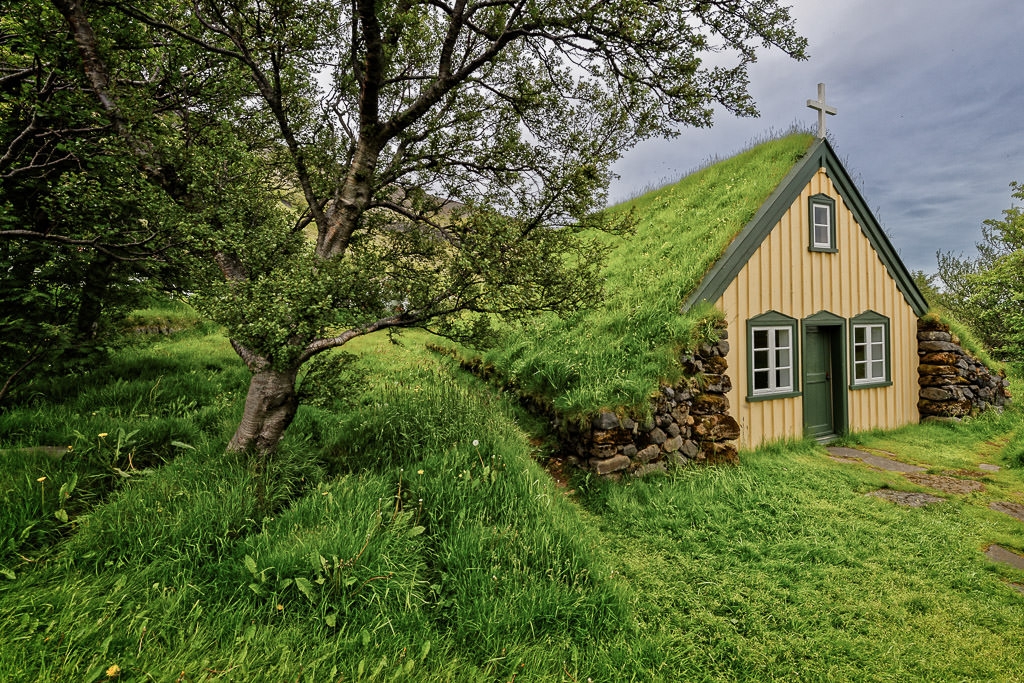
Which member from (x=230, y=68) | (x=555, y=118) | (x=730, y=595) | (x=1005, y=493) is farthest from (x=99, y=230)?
(x=1005, y=493)

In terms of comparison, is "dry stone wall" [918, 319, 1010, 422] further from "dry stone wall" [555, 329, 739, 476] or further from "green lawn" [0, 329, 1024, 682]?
"dry stone wall" [555, 329, 739, 476]

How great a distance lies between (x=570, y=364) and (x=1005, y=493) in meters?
6.86

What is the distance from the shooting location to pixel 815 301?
9570 mm

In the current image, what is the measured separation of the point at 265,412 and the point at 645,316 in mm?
6211

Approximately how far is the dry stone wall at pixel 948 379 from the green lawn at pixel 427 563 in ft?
21.1

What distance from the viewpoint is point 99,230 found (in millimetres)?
4484

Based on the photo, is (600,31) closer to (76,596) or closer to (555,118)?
(555,118)

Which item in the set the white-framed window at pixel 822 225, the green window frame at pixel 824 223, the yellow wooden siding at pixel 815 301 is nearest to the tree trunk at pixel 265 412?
the yellow wooden siding at pixel 815 301

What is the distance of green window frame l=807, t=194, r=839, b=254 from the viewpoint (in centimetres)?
970

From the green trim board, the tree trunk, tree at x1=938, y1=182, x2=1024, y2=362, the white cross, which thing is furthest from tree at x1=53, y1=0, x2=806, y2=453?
tree at x1=938, y1=182, x2=1024, y2=362

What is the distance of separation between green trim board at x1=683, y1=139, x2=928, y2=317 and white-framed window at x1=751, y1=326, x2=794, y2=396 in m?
1.38

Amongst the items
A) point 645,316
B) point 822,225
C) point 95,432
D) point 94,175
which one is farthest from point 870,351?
point 94,175

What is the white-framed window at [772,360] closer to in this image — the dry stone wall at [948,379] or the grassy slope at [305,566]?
the dry stone wall at [948,379]

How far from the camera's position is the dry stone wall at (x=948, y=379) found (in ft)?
35.9
